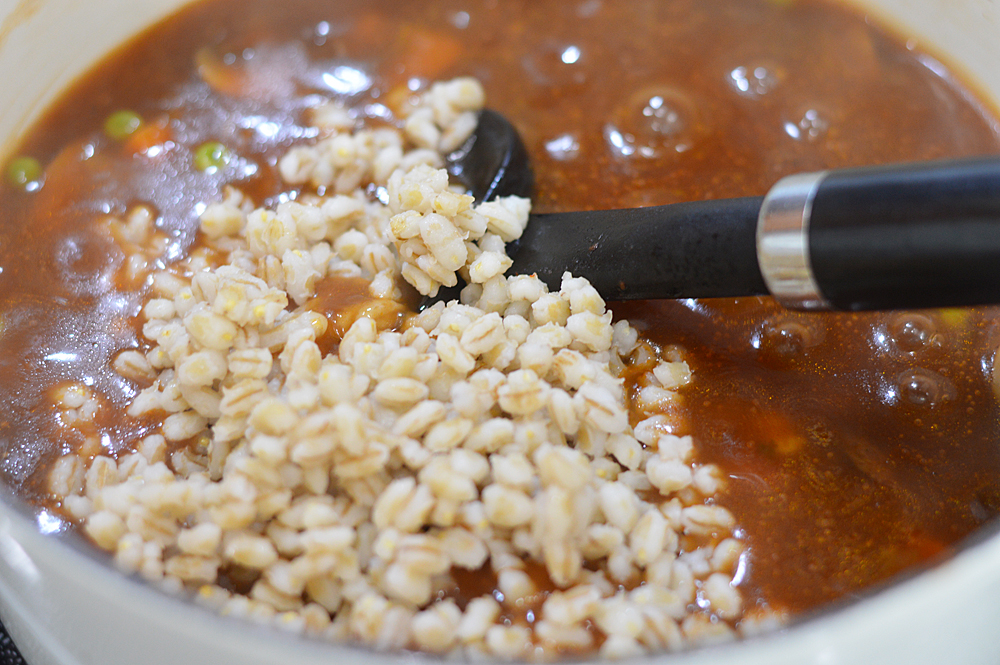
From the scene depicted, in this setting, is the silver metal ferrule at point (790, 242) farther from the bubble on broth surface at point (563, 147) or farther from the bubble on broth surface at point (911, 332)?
the bubble on broth surface at point (563, 147)

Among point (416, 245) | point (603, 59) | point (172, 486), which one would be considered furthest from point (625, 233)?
point (172, 486)

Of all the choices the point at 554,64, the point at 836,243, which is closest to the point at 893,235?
the point at 836,243

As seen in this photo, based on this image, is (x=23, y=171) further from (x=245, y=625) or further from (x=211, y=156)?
(x=245, y=625)

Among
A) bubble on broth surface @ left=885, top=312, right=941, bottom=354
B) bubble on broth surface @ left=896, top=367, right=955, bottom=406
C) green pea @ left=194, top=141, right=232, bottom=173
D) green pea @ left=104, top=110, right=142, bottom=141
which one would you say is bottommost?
bubble on broth surface @ left=896, top=367, right=955, bottom=406

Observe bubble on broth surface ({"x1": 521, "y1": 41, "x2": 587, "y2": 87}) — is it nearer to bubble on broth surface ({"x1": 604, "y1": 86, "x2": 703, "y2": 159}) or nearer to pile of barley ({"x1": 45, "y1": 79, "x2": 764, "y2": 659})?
bubble on broth surface ({"x1": 604, "y1": 86, "x2": 703, "y2": 159})

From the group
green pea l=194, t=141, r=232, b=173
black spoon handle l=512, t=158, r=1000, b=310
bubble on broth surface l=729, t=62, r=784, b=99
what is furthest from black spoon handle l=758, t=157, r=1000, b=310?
green pea l=194, t=141, r=232, b=173

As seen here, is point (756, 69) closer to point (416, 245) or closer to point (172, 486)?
point (416, 245)
